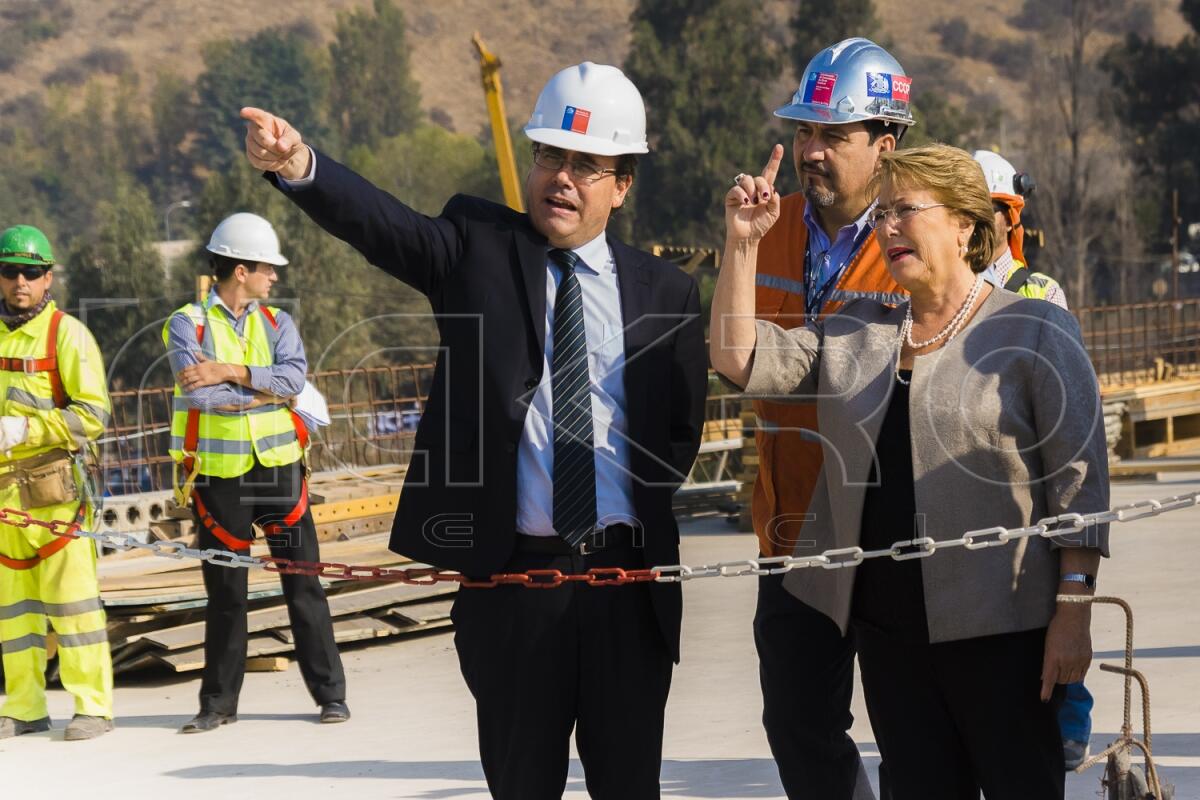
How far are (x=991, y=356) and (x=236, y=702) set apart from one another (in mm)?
5122

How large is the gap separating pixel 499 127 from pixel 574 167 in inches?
1117

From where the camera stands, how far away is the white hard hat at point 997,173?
6.75 m

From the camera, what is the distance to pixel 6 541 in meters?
7.97

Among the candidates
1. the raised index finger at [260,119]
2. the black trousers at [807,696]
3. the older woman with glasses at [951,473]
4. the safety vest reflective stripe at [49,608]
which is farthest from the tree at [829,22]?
the raised index finger at [260,119]

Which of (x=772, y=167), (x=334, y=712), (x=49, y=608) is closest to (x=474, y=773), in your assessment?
(x=334, y=712)

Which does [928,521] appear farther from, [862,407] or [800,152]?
[800,152]

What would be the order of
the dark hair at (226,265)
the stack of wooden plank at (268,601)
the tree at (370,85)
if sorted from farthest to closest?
the tree at (370,85), the stack of wooden plank at (268,601), the dark hair at (226,265)

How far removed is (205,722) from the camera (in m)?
8.11

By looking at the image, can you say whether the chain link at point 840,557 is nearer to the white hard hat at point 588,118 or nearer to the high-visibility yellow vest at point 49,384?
the white hard hat at point 588,118

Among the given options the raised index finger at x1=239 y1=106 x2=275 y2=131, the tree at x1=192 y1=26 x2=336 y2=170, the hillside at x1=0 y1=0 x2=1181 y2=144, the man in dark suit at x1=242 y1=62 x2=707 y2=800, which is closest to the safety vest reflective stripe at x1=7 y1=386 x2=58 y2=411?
the man in dark suit at x1=242 y1=62 x2=707 y2=800

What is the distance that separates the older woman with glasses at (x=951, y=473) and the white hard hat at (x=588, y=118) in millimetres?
368

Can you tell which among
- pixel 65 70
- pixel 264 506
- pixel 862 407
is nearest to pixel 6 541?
pixel 264 506

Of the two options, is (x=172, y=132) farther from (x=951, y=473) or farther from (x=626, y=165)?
(x=951, y=473)

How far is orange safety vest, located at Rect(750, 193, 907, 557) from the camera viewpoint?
4.82m
